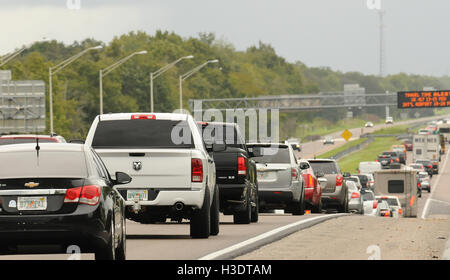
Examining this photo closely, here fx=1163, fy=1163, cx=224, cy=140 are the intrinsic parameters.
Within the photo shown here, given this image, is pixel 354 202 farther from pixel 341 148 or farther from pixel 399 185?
pixel 341 148

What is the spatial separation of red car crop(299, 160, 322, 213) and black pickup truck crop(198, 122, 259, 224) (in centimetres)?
689

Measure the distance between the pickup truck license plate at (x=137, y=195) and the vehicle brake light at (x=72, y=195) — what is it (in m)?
4.92

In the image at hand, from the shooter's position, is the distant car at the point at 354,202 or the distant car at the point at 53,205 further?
the distant car at the point at 354,202

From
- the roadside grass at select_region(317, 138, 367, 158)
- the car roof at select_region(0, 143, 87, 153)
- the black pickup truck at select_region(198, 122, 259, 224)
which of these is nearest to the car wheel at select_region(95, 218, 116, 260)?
the car roof at select_region(0, 143, 87, 153)

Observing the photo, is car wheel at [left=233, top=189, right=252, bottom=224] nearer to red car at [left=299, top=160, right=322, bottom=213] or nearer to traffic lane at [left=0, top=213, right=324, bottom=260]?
traffic lane at [left=0, top=213, right=324, bottom=260]

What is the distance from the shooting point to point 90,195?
506 inches

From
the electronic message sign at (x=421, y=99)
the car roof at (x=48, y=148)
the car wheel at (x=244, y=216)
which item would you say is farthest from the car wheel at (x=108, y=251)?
the electronic message sign at (x=421, y=99)

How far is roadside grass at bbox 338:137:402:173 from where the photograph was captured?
457ft

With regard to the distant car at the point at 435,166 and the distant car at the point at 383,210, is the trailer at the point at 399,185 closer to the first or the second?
the distant car at the point at 383,210

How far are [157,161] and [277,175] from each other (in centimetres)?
1041

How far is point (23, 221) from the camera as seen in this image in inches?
498

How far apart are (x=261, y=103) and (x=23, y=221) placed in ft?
569

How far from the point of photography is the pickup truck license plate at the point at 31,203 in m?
12.7
